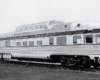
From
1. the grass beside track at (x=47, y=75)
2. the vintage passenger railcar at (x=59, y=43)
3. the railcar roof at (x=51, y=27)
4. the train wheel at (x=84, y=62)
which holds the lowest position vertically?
the grass beside track at (x=47, y=75)

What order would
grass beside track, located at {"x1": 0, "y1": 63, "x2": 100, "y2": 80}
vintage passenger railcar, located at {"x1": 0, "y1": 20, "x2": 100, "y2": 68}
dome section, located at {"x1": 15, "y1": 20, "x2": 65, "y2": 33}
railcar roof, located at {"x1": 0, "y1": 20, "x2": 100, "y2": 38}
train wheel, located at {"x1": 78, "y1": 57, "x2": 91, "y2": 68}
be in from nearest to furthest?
grass beside track, located at {"x1": 0, "y1": 63, "x2": 100, "y2": 80}
vintage passenger railcar, located at {"x1": 0, "y1": 20, "x2": 100, "y2": 68}
train wheel, located at {"x1": 78, "y1": 57, "x2": 91, "y2": 68}
railcar roof, located at {"x1": 0, "y1": 20, "x2": 100, "y2": 38}
dome section, located at {"x1": 15, "y1": 20, "x2": 65, "y2": 33}

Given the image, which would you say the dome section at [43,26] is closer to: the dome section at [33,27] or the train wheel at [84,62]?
the dome section at [33,27]

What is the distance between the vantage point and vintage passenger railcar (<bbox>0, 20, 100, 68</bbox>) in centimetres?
1747

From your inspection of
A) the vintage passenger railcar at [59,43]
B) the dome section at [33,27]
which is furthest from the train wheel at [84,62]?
the dome section at [33,27]

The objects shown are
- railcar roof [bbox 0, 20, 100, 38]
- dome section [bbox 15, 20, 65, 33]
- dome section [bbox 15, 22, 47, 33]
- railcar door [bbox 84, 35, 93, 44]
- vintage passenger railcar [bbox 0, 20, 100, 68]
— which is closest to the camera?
railcar door [bbox 84, 35, 93, 44]

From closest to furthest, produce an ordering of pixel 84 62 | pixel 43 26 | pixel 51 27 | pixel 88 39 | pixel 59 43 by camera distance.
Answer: pixel 88 39 → pixel 84 62 → pixel 59 43 → pixel 51 27 → pixel 43 26

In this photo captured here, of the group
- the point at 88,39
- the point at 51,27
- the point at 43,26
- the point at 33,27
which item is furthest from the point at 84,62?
the point at 33,27

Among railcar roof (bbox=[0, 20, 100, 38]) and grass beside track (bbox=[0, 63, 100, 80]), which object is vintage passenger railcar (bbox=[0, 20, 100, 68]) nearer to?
railcar roof (bbox=[0, 20, 100, 38])

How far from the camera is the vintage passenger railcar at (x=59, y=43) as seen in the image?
17.5 meters

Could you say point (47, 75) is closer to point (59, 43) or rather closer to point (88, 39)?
point (88, 39)

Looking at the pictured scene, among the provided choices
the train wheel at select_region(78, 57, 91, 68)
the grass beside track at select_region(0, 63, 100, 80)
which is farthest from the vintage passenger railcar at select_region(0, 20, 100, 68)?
the grass beside track at select_region(0, 63, 100, 80)

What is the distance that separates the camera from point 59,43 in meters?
19.5

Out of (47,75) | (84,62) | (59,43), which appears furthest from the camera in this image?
(59,43)

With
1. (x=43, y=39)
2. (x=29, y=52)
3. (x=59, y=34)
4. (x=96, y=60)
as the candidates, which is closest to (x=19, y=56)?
(x=29, y=52)
